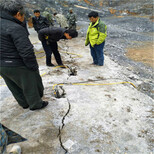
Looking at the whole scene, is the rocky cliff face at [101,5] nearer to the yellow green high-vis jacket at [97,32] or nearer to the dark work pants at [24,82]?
the yellow green high-vis jacket at [97,32]

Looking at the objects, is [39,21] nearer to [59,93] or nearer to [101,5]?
[59,93]

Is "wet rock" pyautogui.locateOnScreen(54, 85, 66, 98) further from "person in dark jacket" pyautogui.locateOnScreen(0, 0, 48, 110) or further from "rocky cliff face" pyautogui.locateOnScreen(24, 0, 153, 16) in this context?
"rocky cliff face" pyautogui.locateOnScreen(24, 0, 153, 16)

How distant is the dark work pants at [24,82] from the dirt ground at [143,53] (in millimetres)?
5332

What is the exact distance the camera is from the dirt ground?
244 inches

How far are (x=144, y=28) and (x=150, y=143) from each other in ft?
40.7

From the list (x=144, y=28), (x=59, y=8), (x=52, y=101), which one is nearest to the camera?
(x=52, y=101)

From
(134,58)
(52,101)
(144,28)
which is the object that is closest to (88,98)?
(52,101)

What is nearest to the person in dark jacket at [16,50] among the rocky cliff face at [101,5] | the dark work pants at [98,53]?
the dark work pants at [98,53]

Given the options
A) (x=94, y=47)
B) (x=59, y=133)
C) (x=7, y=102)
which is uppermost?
(x=94, y=47)

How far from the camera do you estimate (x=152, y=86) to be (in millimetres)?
3844

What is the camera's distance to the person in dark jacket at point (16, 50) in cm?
159

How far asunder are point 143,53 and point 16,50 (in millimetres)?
6875

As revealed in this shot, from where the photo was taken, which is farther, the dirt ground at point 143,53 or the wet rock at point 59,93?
the dirt ground at point 143,53

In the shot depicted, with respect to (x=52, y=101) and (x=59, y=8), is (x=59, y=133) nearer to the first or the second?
(x=52, y=101)
